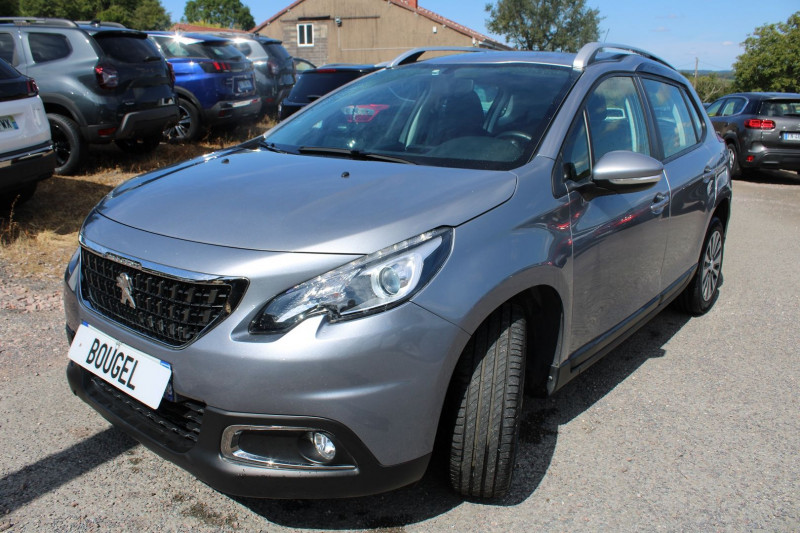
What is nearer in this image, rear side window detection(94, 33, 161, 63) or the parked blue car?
rear side window detection(94, 33, 161, 63)

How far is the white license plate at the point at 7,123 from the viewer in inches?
212

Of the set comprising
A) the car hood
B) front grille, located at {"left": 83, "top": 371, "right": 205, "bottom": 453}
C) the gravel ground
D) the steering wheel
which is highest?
the steering wheel

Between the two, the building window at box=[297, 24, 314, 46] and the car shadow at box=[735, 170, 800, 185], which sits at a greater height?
the building window at box=[297, 24, 314, 46]

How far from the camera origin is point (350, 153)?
3.05 m

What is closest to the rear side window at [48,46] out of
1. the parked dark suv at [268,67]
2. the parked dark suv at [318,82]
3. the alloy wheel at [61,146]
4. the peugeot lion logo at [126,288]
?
the alloy wheel at [61,146]

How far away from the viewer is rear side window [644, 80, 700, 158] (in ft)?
12.5

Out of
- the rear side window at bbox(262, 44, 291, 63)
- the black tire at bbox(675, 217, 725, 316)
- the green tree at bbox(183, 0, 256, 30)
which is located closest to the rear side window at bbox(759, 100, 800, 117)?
the black tire at bbox(675, 217, 725, 316)

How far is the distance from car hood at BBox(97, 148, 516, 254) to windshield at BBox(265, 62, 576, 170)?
246 mm

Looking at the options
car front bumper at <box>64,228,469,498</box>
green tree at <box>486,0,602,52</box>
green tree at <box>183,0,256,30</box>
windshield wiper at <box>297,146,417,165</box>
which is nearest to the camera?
car front bumper at <box>64,228,469,498</box>

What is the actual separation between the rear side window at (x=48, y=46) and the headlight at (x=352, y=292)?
23.4 feet

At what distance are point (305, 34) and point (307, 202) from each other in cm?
4727

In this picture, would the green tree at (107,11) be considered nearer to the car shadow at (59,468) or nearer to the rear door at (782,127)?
the rear door at (782,127)

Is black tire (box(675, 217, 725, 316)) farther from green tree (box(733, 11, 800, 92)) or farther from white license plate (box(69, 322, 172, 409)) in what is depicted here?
green tree (box(733, 11, 800, 92))

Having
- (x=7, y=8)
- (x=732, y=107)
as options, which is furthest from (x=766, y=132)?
(x=7, y=8)
